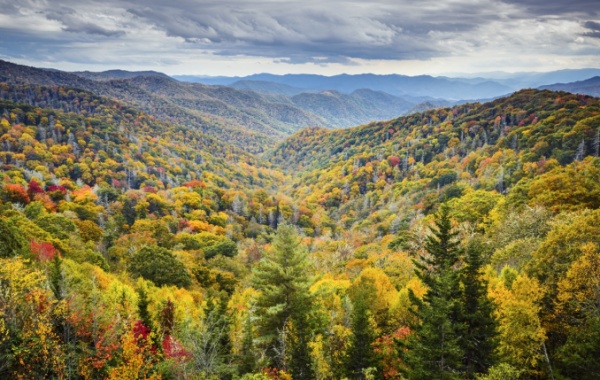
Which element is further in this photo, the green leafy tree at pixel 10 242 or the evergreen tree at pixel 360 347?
the green leafy tree at pixel 10 242

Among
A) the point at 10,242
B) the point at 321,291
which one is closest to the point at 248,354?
the point at 321,291

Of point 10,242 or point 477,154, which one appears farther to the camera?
point 477,154

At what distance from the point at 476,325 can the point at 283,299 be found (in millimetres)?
11837

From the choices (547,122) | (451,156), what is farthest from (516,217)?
(451,156)

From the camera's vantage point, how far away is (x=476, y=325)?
21.5m

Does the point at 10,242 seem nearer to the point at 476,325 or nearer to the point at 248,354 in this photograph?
the point at 248,354

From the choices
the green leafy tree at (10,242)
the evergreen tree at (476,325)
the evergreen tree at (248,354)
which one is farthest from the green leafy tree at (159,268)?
the evergreen tree at (476,325)

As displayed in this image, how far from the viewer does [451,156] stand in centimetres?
15800

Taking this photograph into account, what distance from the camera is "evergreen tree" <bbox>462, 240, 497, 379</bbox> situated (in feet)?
67.8

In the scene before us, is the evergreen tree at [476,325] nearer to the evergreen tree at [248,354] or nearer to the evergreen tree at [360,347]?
the evergreen tree at [360,347]

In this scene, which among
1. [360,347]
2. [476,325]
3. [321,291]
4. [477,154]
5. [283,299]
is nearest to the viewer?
[476,325]

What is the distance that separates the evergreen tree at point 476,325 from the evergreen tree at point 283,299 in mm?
9062

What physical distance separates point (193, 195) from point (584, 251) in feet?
377

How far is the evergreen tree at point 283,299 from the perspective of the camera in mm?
24781
